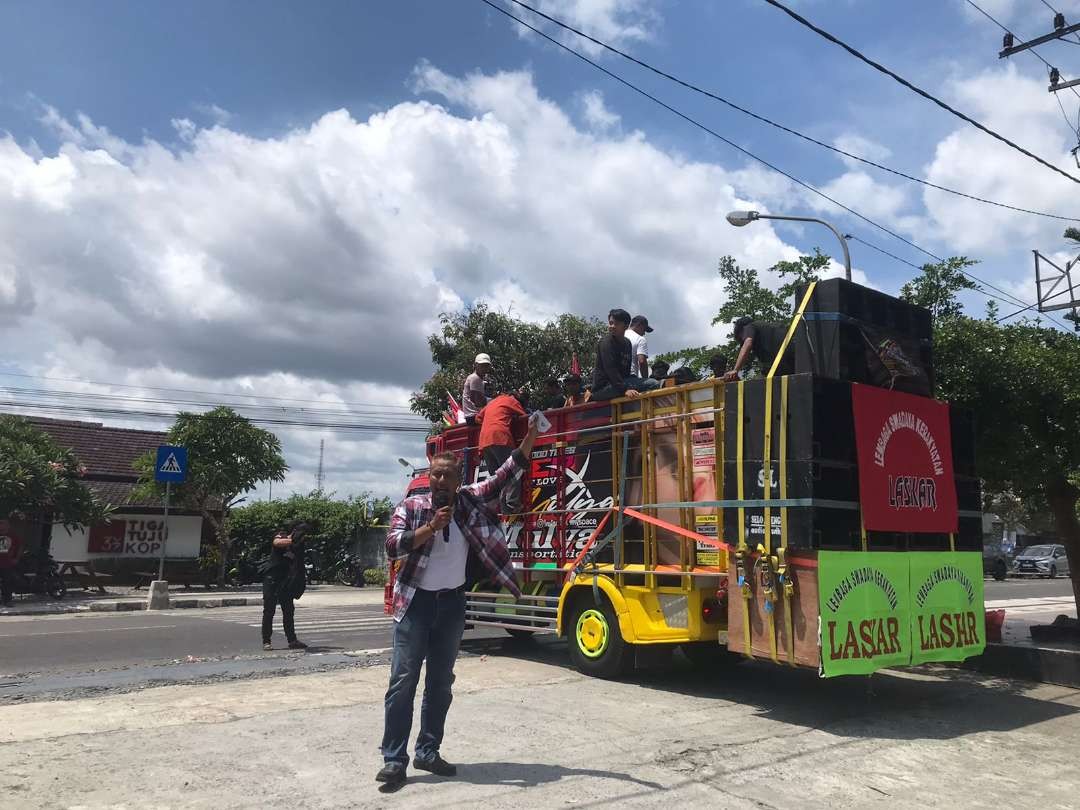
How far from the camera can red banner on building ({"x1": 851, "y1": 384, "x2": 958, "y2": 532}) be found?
272 inches

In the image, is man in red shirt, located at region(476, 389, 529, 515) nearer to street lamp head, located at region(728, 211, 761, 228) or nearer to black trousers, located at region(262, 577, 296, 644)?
black trousers, located at region(262, 577, 296, 644)

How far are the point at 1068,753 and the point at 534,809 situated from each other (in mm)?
4143

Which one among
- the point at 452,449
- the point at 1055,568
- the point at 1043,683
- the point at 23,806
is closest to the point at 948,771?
the point at 1043,683

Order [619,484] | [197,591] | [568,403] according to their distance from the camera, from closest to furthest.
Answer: [619,484], [568,403], [197,591]

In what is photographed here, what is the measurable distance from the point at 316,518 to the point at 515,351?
855cm

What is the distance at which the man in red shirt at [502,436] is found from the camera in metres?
9.21

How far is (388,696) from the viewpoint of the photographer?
4.72 meters

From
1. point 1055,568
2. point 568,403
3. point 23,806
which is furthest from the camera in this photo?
point 1055,568

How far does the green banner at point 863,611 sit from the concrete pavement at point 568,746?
54 centimetres

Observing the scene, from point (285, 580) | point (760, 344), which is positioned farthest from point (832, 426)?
point (285, 580)

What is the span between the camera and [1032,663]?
888 cm

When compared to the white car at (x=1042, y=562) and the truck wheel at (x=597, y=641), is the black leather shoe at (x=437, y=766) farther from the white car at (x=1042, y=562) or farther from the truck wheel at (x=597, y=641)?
the white car at (x=1042, y=562)

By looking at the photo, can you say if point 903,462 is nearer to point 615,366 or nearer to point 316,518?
point 615,366

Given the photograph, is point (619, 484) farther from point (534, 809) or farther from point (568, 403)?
point (534, 809)
